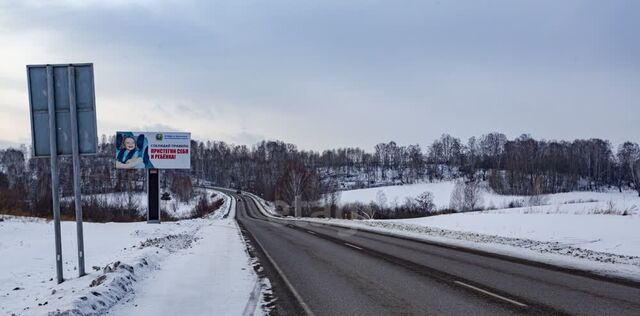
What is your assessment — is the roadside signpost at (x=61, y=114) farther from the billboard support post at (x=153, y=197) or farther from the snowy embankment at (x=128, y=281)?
the billboard support post at (x=153, y=197)

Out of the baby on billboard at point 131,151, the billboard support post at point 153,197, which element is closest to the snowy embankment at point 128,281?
the billboard support post at point 153,197

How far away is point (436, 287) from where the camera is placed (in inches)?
385

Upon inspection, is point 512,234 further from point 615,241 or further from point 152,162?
point 152,162

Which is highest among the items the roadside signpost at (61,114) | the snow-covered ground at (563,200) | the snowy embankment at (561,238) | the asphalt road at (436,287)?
the roadside signpost at (61,114)

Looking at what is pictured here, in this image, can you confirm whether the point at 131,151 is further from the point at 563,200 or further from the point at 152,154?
the point at 563,200

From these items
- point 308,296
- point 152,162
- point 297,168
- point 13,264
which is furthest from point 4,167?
point 308,296

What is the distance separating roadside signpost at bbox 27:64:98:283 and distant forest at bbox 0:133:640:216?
7117cm

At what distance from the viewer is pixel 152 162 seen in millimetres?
42062

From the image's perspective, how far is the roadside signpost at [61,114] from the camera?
33.2 ft

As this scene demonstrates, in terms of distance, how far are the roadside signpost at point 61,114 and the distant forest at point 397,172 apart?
71171mm

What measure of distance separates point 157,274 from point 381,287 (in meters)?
5.42

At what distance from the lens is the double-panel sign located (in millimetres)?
10180

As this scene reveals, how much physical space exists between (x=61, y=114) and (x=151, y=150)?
33049 millimetres

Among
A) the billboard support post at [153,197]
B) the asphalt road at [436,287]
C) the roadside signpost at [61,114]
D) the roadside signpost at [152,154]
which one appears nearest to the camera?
the asphalt road at [436,287]
